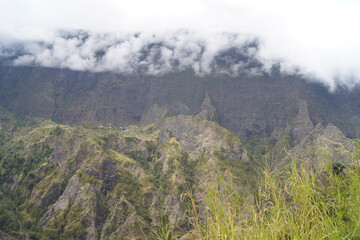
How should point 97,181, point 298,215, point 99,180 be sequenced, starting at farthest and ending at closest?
point 99,180, point 97,181, point 298,215

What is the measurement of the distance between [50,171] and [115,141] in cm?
5215

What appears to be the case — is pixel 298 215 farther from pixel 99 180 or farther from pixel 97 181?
pixel 99 180

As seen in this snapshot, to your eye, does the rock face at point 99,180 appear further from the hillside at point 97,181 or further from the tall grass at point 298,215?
the tall grass at point 298,215

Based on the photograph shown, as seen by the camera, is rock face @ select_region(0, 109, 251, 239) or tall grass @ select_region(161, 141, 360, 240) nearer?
tall grass @ select_region(161, 141, 360, 240)

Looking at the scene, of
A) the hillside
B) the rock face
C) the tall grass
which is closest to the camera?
the tall grass

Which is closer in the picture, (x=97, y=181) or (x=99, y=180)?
(x=97, y=181)

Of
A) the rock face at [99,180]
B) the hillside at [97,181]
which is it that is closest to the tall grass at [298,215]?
the hillside at [97,181]

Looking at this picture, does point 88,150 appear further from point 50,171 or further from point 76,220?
point 76,220

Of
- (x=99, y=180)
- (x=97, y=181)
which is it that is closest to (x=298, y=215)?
(x=97, y=181)

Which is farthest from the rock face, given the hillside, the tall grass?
the tall grass

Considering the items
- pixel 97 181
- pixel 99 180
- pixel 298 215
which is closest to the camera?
pixel 298 215

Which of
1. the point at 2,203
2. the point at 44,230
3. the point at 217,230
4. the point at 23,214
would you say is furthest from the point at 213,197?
the point at 2,203

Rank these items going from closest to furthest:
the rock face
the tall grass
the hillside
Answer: the tall grass → the hillside → the rock face

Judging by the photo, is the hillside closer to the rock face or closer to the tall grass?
the rock face
